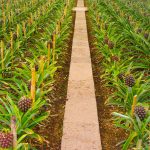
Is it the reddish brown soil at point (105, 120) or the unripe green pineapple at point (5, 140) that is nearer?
the unripe green pineapple at point (5, 140)

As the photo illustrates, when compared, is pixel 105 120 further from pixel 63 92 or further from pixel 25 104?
pixel 25 104

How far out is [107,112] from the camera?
15.2ft

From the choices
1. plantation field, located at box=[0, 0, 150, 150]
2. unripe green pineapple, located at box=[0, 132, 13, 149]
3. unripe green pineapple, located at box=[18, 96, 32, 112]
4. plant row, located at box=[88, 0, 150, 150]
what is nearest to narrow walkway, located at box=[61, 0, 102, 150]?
plantation field, located at box=[0, 0, 150, 150]

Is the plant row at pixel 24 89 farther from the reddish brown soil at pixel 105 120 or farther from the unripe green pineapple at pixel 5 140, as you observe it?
the reddish brown soil at pixel 105 120

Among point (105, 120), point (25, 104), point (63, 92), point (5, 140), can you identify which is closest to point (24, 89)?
point (63, 92)

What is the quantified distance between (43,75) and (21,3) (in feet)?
28.1

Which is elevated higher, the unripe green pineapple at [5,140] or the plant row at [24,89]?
the unripe green pineapple at [5,140]

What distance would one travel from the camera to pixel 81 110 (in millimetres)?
4516

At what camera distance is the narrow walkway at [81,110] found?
3.78 meters

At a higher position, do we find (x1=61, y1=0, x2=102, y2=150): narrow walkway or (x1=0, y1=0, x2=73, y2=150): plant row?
(x1=0, y1=0, x2=73, y2=150): plant row

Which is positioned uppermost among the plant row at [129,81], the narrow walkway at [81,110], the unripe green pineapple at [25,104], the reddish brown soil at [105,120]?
the unripe green pineapple at [25,104]

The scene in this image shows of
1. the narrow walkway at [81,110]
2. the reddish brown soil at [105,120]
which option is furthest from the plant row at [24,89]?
the reddish brown soil at [105,120]

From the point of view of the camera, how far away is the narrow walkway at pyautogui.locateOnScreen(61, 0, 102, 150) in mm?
3783

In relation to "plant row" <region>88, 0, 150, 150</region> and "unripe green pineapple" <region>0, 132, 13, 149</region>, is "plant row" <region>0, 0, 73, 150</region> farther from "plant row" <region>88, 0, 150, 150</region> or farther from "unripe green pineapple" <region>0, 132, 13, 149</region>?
"plant row" <region>88, 0, 150, 150</region>
